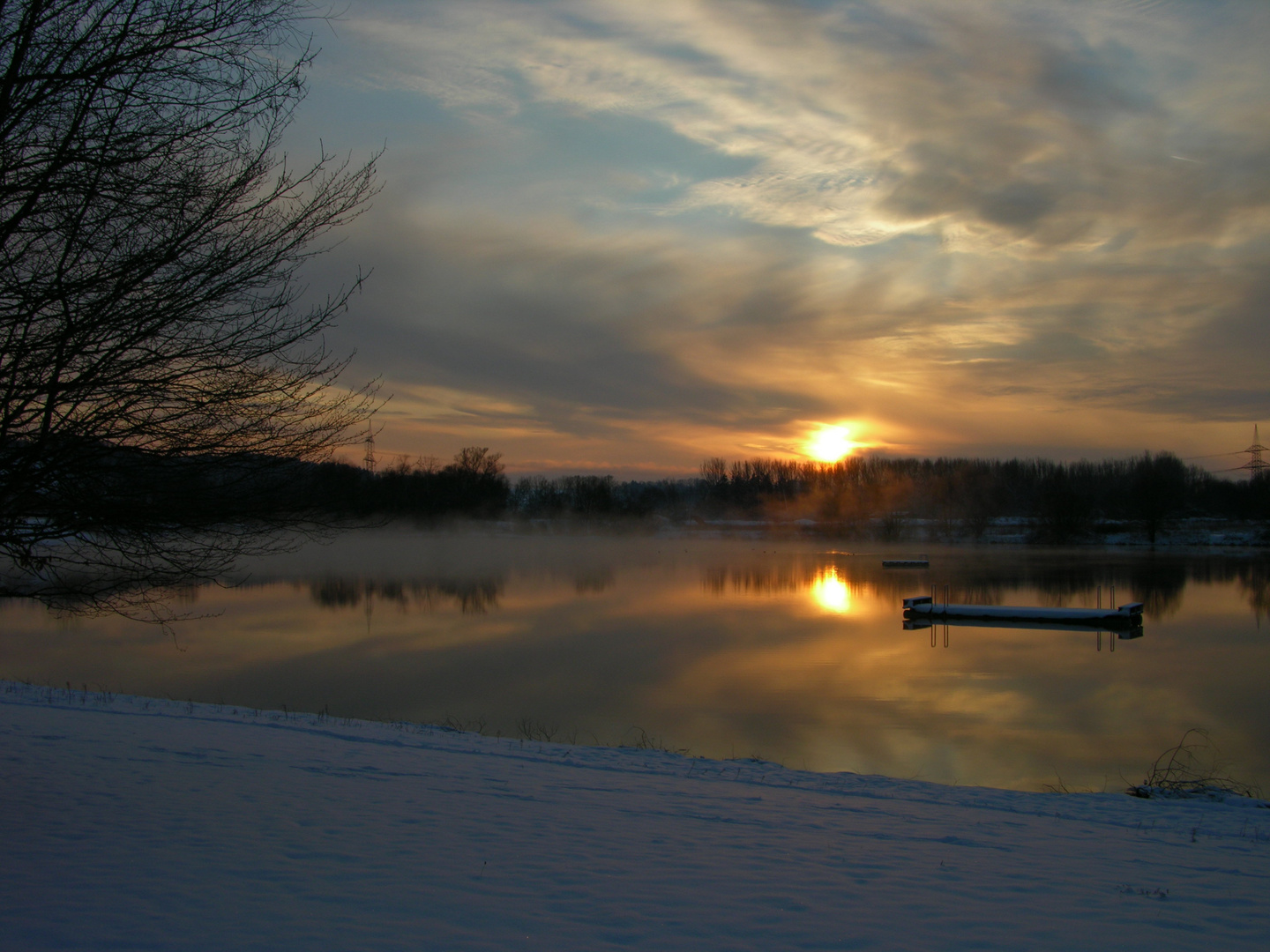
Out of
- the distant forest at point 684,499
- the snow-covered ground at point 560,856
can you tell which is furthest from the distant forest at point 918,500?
the snow-covered ground at point 560,856

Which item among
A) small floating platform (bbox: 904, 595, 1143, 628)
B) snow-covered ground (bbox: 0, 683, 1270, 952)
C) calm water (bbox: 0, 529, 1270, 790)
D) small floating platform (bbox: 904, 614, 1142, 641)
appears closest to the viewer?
snow-covered ground (bbox: 0, 683, 1270, 952)

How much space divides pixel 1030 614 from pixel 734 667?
14.6m

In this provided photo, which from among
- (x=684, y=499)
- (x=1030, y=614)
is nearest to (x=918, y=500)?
(x=684, y=499)

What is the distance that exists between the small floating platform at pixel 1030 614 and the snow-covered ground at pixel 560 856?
1967 cm

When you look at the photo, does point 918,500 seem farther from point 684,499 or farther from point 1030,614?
point 1030,614

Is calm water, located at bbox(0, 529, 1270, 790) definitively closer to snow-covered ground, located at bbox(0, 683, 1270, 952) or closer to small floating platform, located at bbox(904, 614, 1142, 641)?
small floating platform, located at bbox(904, 614, 1142, 641)

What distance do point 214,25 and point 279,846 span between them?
5.26m

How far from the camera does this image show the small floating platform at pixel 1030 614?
26.3m

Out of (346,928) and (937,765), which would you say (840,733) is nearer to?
(937,765)

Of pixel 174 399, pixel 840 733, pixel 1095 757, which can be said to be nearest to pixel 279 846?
pixel 174 399

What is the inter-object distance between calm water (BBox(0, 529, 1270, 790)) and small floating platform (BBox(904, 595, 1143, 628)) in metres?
0.96

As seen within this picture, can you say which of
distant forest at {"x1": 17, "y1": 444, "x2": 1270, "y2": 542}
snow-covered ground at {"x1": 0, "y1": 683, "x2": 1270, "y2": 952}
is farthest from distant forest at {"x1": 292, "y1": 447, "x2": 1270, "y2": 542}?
snow-covered ground at {"x1": 0, "y1": 683, "x2": 1270, "y2": 952}

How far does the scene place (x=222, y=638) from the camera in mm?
21047

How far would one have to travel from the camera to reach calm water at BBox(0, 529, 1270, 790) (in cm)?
1227
